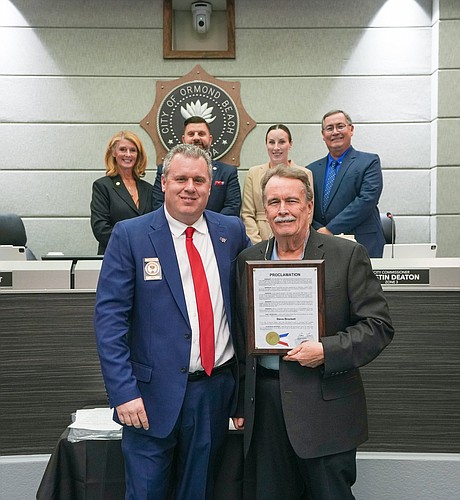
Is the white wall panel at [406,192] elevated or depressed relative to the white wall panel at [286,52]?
depressed

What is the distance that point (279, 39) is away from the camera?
5910 millimetres

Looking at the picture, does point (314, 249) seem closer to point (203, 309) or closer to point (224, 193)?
point (203, 309)

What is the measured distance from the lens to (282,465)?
2.08 m

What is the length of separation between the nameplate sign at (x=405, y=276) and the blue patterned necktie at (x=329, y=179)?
43.5 inches

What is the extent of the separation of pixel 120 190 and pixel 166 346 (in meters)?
2.10

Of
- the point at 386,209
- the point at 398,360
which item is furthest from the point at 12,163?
the point at 398,360

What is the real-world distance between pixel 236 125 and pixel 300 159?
60 centimetres

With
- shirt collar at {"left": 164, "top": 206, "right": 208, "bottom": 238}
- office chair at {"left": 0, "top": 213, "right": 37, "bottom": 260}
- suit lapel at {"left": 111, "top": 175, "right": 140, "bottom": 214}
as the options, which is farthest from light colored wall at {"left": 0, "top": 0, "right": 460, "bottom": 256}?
shirt collar at {"left": 164, "top": 206, "right": 208, "bottom": 238}

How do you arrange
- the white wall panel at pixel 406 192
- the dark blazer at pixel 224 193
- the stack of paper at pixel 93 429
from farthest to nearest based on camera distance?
the white wall panel at pixel 406 192 → the dark blazer at pixel 224 193 → the stack of paper at pixel 93 429

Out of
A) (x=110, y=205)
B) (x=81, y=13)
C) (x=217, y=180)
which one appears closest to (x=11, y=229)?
(x=110, y=205)

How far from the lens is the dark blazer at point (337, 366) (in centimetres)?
196

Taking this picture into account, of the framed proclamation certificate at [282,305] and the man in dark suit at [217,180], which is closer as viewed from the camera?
the framed proclamation certificate at [282,305]

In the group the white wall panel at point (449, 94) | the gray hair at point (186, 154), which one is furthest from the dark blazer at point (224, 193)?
the white wall panel at point (449, 94)

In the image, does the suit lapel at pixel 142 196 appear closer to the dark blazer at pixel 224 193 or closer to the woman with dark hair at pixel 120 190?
the woman with dark hair at pixel 120 190
